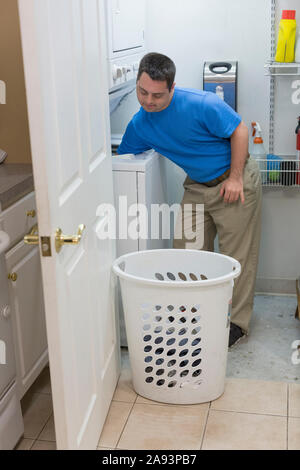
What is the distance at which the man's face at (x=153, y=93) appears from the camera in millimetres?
2541

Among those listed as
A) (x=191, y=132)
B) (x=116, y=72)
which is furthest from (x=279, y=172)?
(x=116, y=72)

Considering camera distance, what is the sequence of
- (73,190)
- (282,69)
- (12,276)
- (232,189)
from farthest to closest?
1. (282,69)
2. (232,189)
3. (12,276)
4. (73,190)

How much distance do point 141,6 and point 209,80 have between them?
0.51 m

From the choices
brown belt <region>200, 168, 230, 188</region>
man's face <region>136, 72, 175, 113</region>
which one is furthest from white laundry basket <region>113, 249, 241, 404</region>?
man's face <region>136, 72, 175, 113</region>

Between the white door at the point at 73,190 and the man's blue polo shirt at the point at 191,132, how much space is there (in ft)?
1.34

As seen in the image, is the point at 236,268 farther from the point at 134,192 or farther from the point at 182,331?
the point at 134,192

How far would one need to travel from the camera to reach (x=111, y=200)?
249 centimetres

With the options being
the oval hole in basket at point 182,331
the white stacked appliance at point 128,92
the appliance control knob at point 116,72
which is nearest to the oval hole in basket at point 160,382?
the oval hole in basket at point 182,331

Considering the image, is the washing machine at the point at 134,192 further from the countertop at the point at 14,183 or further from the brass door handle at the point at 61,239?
the brass door handle at the point at 61,239

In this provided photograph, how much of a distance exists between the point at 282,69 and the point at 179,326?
1516 millimetres

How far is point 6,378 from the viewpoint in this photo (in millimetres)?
2129

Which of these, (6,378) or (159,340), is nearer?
(6,378)

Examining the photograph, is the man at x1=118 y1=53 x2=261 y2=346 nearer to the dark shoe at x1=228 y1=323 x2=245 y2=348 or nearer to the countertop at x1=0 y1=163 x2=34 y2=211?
the dark shoe at x1=228 y1=323 x2=245 y2=348
